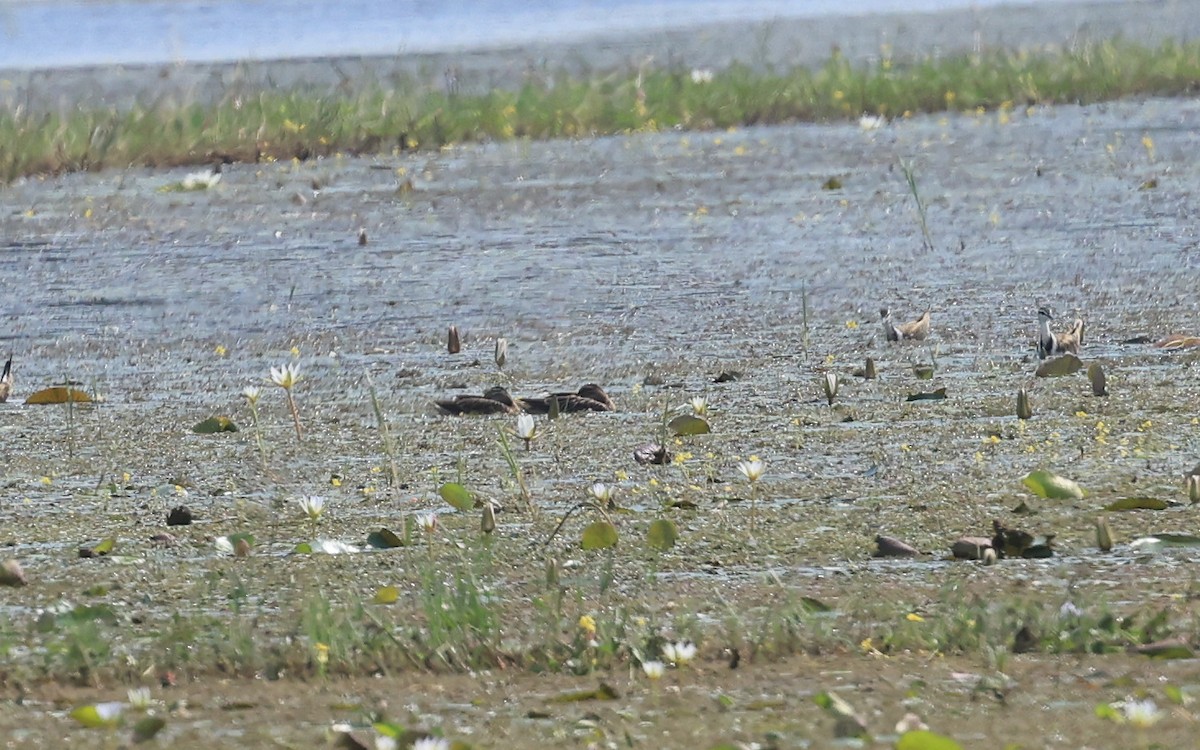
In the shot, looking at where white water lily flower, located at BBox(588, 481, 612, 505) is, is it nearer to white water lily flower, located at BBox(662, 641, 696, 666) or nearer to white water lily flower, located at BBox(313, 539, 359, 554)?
white water lily flower, located at BBox(313, 539, 359, 554)

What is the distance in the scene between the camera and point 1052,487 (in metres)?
3.62

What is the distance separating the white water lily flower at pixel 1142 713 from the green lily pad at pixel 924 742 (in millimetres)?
216

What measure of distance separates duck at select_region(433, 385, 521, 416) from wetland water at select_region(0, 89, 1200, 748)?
0.07 metres

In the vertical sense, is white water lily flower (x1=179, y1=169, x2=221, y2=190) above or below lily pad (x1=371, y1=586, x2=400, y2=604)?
above

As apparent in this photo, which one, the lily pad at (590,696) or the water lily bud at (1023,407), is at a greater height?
the water lily bud at (1023,407)

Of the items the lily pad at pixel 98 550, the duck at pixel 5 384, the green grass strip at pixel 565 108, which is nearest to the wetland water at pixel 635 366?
the lily pad at pixel 98 550

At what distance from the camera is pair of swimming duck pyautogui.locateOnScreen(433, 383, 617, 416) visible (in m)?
4.70

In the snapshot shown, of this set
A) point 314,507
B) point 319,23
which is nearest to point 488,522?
point 314,507

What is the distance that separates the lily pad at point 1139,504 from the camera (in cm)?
355

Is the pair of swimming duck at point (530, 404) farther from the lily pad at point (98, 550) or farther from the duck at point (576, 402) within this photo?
the lily pad at point (98, 550)

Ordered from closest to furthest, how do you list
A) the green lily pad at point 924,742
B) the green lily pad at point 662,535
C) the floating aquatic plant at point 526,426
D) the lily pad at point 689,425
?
the green lily pad at point 924,742
the green lily pad at point 662,535
the floating aquatic plant at point 526,426
the lily pad at point 689,425

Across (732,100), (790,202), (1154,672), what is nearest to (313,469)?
(1154,672)

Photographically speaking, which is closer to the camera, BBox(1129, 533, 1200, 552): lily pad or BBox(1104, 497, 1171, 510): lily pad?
BBox(1129, 533, 1200, 552): lily pad

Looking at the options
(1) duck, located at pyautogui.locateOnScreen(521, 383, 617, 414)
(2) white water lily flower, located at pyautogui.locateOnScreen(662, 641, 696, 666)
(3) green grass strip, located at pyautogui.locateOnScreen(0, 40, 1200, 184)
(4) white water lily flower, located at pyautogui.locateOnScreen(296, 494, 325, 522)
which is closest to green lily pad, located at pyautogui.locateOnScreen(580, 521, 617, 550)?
(4) white water lily flower, located at pyautogui.locateOnScreen(296, 494, 325, 522)
